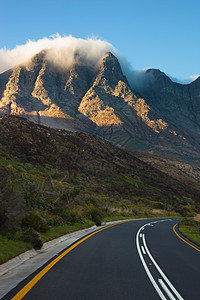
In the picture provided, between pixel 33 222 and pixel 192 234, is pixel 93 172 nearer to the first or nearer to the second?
pixel 192 234

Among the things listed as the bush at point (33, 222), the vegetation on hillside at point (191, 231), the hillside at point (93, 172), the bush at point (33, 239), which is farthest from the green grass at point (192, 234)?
the bush at point (33, 239)

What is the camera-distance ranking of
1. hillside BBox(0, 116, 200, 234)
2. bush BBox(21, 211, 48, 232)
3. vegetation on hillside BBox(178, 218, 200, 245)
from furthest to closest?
1. hillside BBox(0, 116, 200, 234)
2. vegetation on hillside BBox(178, 218, 200, 245)
3. bush BBox(21, 211, 48, 232)

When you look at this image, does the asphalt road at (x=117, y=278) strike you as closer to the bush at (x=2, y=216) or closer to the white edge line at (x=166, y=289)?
the white edge line at (x=166, y=289)

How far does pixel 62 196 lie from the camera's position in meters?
20.8

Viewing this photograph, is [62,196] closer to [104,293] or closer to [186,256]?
[186,256]

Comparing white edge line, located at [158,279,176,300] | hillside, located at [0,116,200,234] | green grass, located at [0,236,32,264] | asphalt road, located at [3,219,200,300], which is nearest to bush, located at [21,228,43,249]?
green grass, located at [0,236,32,264]

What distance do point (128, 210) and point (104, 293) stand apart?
1390 inches

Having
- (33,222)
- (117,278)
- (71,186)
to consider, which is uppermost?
(71,186)

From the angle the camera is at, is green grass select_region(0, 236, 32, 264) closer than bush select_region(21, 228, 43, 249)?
Yes

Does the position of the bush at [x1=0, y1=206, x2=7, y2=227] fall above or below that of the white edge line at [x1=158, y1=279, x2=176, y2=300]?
above

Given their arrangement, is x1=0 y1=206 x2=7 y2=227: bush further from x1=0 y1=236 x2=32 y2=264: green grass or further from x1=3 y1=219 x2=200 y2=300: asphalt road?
x1=3 y1=219 x2=200 y2=300: asphalt road

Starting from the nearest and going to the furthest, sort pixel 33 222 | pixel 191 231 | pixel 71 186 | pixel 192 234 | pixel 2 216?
pixel 2 216 → pixel 33 222 → pixel 192 234 → pixel 191 231 → pixel 71 186

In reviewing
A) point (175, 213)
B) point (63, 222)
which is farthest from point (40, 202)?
point (175, 213)

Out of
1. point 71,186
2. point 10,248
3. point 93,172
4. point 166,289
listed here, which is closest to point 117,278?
point 166,289
